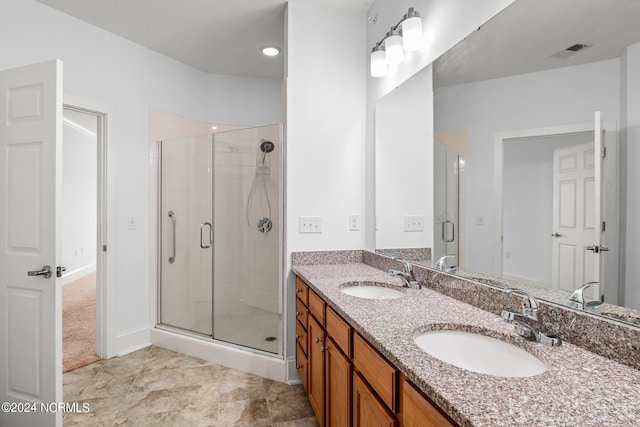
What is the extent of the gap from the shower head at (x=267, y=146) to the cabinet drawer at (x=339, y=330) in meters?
1.51

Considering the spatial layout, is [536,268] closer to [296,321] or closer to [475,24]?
[475,24]

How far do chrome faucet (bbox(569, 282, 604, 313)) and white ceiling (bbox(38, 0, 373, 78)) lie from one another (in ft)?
7.43

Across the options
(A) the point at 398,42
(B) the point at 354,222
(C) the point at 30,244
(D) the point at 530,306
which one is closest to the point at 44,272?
(C) the point at 30,244

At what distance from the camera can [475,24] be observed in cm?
147

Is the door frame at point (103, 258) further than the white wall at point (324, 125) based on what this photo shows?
Yes

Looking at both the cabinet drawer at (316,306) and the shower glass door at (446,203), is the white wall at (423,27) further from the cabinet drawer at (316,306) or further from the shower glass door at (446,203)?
the cabinet drawer at (316,306)

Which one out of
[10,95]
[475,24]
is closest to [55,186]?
[10,95]

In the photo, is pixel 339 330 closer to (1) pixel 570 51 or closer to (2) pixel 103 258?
(1) pixel 570 51

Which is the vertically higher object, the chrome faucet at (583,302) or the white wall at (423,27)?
the white wall at (423,27)

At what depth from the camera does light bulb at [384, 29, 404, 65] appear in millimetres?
1985

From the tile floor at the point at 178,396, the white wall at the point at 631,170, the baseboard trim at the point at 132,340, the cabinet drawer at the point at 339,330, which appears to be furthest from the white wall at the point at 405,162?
the baseboard trim at the point at 132,340

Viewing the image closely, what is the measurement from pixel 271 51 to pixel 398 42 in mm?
1574

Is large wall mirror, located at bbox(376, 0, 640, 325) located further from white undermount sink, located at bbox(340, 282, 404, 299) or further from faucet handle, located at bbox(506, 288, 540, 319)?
white undermount sink, located at bbox(340, 282, 404, 299)

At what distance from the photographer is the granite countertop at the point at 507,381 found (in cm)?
64
